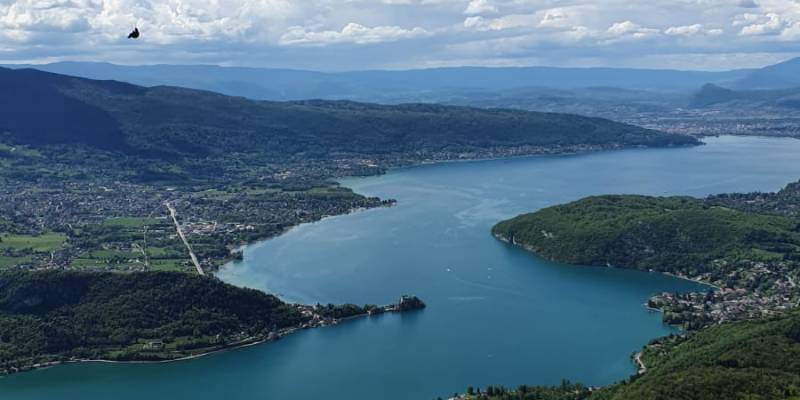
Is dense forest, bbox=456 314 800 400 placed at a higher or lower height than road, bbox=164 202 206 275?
higher

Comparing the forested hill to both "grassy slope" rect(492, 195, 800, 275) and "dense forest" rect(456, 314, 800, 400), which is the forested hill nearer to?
"grassy slope" rect(492, 195, 800, 275)

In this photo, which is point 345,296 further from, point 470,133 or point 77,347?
point 470,133

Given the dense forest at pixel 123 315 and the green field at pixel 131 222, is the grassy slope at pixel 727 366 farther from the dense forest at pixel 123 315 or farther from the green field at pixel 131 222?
the green field at pixel 131 222

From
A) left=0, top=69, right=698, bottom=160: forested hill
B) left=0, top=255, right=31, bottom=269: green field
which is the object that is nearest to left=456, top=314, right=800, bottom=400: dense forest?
left=0, top=255, right=31, bottom=269: green field

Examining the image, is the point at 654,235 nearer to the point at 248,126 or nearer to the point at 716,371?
the point at 716,371

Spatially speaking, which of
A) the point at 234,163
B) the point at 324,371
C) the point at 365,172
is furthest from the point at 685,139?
the point at 324,371
